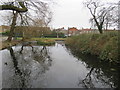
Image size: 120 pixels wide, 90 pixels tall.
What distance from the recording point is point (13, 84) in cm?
416

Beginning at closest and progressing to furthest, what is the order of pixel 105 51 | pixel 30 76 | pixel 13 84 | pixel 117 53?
pixel 13 84, pixel 30 76, pixel 117 53, pixel 105 51

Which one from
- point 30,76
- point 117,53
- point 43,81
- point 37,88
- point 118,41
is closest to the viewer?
point 37,88

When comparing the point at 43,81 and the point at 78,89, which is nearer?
the point at 78,89

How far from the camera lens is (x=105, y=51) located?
7.99 metres

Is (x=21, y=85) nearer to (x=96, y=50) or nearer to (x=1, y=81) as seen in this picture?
(x=1, y=81)

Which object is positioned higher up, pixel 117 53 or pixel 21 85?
pixel 117 53

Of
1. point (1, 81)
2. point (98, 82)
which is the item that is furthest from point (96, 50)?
point (1, 81)

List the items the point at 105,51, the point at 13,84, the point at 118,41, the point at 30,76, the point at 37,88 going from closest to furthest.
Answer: the point at 37,88
the point at 13,84
the point at 30,76
the point at 118,41
the point at 105,51

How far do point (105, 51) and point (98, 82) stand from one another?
383cm

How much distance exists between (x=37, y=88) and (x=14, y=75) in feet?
5.46

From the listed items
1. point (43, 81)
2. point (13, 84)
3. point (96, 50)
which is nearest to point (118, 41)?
point (96, 50)

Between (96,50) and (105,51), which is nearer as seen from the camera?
(105,51)

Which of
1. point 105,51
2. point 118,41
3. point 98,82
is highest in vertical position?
point 118,41

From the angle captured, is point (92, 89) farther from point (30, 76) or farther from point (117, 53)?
point (117, 53)
